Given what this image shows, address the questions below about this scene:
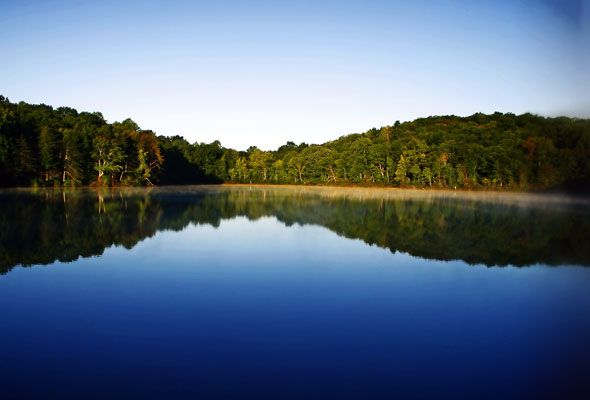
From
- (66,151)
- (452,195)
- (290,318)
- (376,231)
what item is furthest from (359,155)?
(290,318)

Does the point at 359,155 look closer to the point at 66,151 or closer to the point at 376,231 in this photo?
the point at 66,151

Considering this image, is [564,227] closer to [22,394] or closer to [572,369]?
[572,369]

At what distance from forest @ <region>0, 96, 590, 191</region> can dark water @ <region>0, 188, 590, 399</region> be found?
138 ft

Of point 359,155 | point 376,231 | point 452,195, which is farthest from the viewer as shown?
point 359,155

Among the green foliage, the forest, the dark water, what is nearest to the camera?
the dark water

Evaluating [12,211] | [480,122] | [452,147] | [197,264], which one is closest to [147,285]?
[197,264]

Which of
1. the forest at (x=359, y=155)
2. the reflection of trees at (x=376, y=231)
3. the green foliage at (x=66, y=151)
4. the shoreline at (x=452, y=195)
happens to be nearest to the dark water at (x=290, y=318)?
the reflection of trees at (x=376, y=231)

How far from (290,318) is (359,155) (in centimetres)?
9788

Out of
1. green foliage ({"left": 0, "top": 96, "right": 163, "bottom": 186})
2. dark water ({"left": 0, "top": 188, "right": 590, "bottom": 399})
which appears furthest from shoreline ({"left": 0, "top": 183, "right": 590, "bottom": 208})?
dark water ({"left": 0, "top": 188, "right": 590, "bottom": 399})

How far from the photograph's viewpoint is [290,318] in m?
10.4

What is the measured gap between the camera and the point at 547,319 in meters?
10.9

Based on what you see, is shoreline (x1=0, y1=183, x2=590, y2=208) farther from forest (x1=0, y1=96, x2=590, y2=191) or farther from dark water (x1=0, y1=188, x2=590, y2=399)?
dark water (x1=0, y1=188, x2=590, y2=399)

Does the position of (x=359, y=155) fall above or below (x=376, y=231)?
above

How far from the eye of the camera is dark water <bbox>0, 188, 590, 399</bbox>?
7.22 metres
